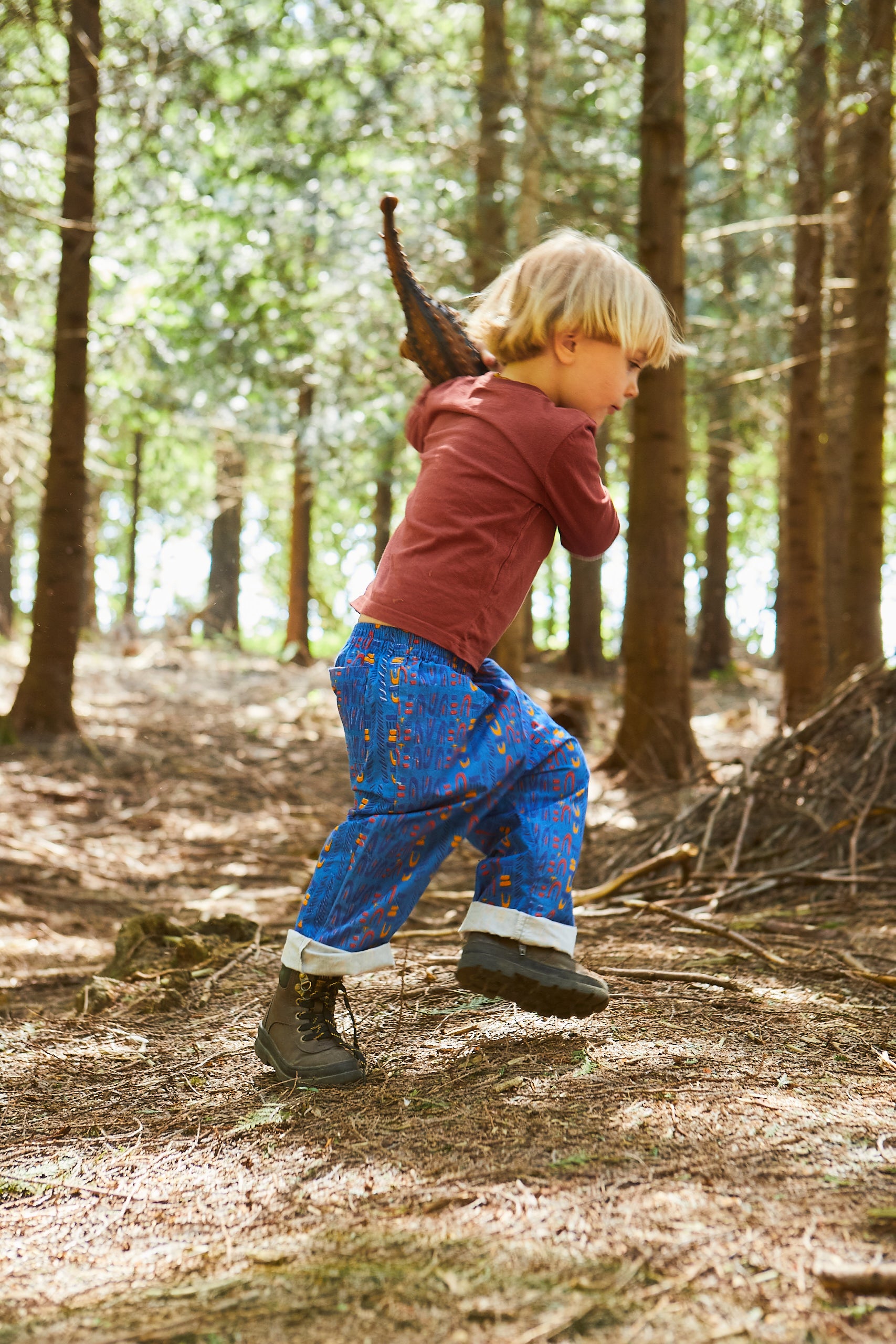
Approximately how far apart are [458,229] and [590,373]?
26.3ft

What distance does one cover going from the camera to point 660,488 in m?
→ 6.56

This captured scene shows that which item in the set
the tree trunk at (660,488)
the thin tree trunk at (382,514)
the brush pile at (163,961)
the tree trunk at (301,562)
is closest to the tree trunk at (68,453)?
the tree trunk at (660,488)

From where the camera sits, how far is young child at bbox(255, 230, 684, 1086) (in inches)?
83.8

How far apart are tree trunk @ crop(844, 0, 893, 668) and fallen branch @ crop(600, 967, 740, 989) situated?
596 cm

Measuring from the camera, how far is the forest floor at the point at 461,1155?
1282mm

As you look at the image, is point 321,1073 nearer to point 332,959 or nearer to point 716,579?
point 332,959

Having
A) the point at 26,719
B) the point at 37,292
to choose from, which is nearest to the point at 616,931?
the point at 26,719

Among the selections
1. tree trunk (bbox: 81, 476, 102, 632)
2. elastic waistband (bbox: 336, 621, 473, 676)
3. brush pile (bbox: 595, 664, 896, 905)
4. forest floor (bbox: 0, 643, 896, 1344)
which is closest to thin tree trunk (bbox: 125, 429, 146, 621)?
tree trunk (bbox: 81, 476, 102, 632)

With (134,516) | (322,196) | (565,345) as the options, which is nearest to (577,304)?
(565,345)

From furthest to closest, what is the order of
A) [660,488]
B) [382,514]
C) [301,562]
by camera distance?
1. [382,514]
2. [301,562]
3. [660,488]

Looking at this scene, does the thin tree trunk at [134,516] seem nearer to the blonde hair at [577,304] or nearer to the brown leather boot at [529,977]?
the blonde hair at [577,304]

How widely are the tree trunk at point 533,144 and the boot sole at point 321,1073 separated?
7.01 metres

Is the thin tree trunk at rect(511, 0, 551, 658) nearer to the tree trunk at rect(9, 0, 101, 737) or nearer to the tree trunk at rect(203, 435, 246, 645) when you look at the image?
the tree trunk at rect(9, 0, 101, 737)

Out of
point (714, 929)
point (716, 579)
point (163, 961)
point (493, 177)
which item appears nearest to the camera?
point (714, 929)
